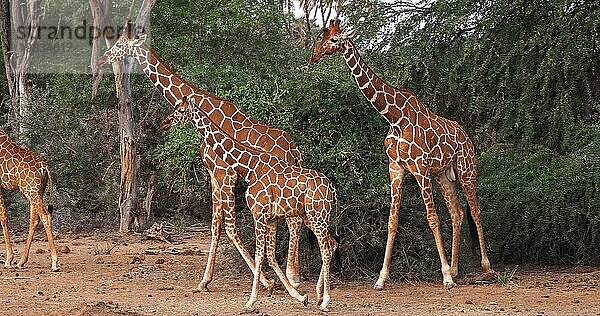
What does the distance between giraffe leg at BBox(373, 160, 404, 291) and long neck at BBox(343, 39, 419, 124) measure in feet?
1.99

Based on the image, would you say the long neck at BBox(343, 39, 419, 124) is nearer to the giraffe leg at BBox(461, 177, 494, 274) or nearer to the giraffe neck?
the giraffe neck

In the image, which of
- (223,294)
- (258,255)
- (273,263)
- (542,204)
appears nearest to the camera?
(258,255)

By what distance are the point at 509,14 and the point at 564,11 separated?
31.8 inches

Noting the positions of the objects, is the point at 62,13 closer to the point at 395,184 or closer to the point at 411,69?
the point at 411,69

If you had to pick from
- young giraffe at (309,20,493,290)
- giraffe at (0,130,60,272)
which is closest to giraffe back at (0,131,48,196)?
giraffe at (0,130,60,272)

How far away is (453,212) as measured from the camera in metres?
10.2

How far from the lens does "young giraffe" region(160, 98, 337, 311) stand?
313 inches

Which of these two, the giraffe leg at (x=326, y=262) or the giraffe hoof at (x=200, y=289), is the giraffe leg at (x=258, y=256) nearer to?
the giraffe leg at (x=326, y=262)

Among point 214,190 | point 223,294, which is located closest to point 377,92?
point 214,190

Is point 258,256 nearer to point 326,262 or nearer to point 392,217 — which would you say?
point 326,262

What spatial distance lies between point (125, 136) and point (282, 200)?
853cm

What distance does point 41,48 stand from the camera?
66.4 ft

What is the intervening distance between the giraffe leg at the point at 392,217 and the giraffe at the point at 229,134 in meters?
1.14

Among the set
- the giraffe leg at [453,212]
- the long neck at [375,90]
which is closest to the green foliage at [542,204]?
the giraffe leg at [453,212]
